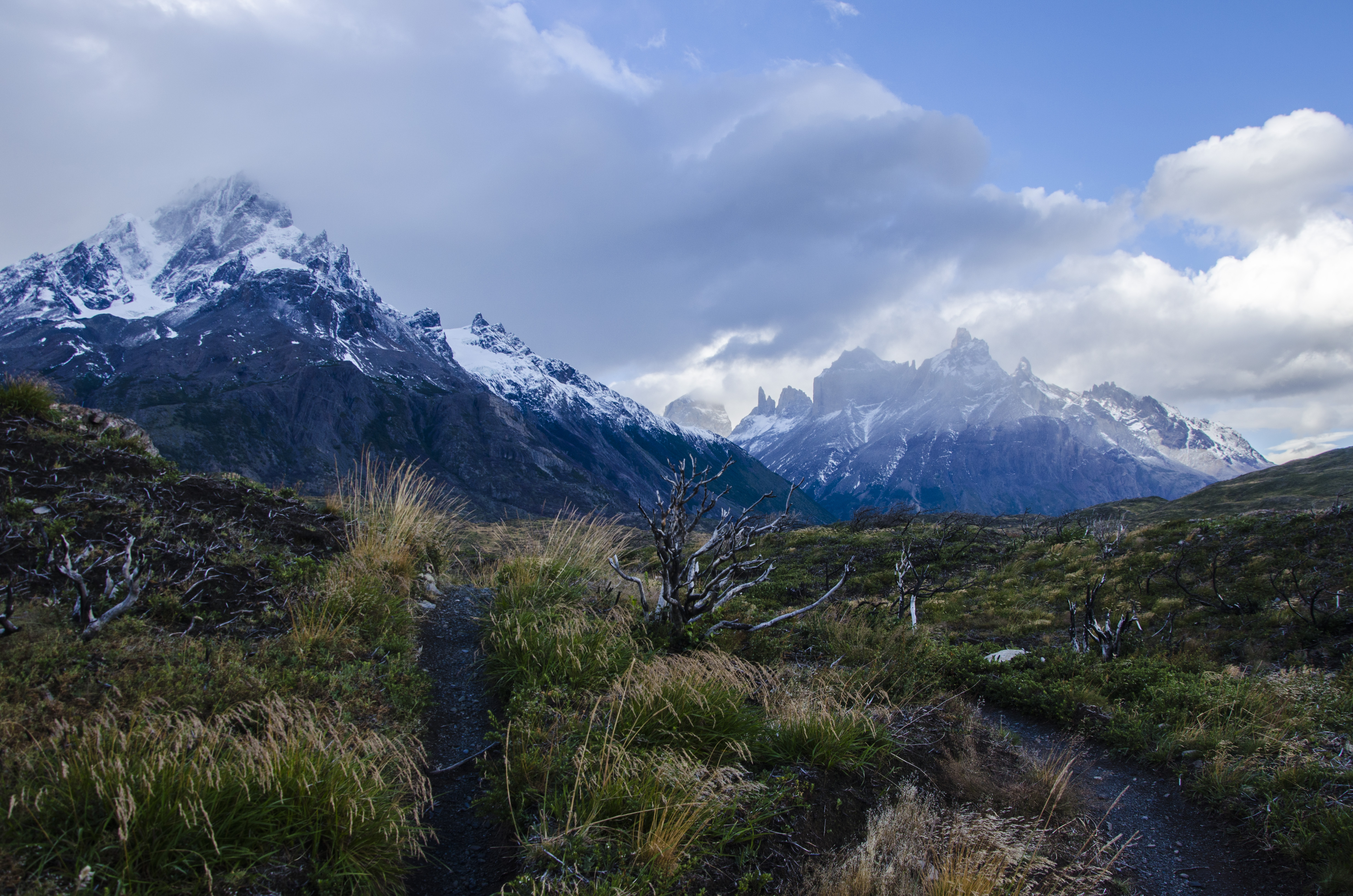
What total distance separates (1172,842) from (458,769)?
616 centimetres

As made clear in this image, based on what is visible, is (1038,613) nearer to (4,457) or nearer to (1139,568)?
(1139,568)

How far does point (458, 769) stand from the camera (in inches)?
198

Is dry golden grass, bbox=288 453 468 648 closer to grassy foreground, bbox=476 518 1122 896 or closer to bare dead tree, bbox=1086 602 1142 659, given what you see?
grassy foreground, bbox=476 518 1122 896

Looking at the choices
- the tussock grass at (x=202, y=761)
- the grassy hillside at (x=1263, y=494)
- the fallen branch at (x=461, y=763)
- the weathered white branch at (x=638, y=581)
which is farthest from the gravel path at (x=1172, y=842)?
the grassy hillside at (x=1263, y=494)

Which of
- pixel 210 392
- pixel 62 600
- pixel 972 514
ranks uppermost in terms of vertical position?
pixel 210 392

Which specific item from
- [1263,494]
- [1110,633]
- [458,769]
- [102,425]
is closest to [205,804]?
[458,769]

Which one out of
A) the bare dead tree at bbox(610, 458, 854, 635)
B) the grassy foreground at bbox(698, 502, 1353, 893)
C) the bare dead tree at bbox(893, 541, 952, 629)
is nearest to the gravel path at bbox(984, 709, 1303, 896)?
the grassy foreground at bbox(698, 502, 1353, 893)

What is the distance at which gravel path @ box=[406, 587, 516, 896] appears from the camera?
154 inches

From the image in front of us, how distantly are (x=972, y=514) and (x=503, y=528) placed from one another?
3248cm

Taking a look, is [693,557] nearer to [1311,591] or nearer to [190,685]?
[190,685]

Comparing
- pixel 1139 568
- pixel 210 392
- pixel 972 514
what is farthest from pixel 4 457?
pixel 210 392

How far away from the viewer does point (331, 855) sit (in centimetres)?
335

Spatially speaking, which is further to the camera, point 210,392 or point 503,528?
point 210,392

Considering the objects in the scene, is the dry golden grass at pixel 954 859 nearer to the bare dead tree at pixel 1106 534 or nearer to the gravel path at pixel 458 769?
the gravel path at pixel 458 769
